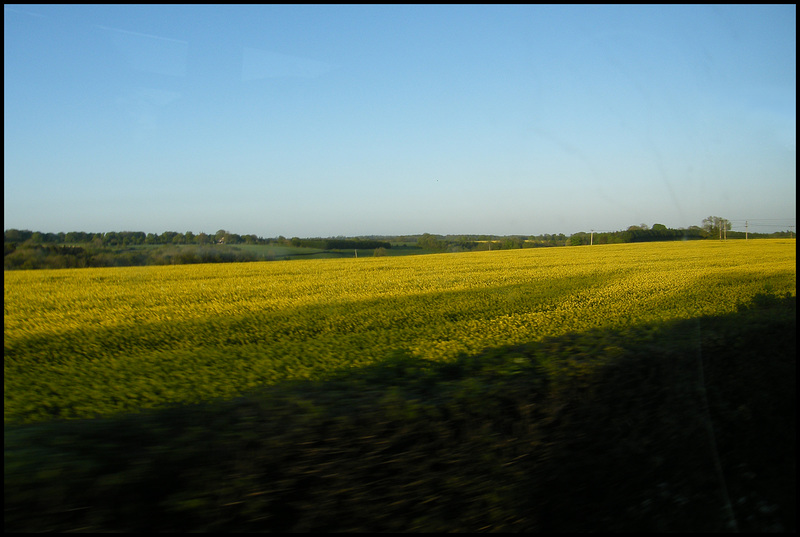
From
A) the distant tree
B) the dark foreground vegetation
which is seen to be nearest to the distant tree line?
the distant tree

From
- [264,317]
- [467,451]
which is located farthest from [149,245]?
[467,451]

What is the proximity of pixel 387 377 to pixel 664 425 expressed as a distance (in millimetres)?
1971

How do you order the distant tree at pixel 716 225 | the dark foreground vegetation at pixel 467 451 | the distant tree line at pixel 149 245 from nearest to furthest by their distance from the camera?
the dark foreground vegetation at pixel 467 451 → the distant tree line at pixel 149 245 → the distant tree at pixel 716 225

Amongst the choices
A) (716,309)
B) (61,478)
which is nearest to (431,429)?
(61,478)

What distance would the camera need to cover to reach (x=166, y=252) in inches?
203

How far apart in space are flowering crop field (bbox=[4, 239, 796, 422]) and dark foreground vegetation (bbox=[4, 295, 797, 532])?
49cm

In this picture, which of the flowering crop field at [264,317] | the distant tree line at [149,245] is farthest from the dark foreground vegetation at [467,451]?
the distant tree line at [149,245]

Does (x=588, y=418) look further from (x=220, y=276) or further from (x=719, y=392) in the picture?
(x=220, y=276)

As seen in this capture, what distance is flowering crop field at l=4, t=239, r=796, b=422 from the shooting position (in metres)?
2.75

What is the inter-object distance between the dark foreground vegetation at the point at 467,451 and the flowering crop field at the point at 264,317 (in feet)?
1.59

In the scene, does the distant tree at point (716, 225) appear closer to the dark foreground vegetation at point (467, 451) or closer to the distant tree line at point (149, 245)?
the distant tree line at point (149, 245)

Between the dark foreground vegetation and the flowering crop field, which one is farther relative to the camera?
the flowering crop field

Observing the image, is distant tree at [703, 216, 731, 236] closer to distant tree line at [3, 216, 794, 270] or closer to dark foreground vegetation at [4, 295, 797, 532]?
distant tree line at [3, 216, 794, 270]

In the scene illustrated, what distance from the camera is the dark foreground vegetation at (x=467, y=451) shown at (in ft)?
5.40
